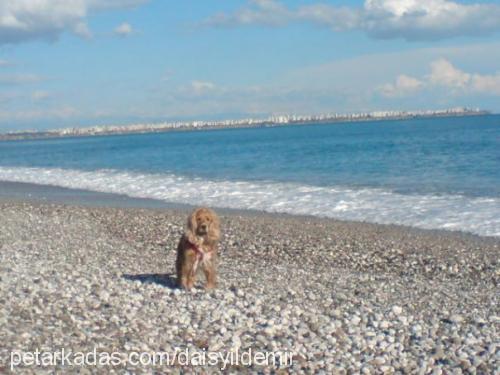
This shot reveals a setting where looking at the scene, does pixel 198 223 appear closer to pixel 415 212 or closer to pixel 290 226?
pixel 290 226

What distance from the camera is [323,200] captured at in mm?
23828

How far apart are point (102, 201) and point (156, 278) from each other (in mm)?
16281

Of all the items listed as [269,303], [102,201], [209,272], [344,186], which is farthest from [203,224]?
[344,186]

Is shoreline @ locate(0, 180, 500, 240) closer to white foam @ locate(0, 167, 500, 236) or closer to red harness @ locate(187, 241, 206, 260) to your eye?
white foam @ locate(0, 167, 500, 236)

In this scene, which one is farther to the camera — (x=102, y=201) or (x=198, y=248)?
(x=102, y=201)

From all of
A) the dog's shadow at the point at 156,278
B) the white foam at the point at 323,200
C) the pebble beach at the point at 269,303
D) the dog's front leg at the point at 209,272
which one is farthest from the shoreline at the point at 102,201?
the dog's front leg at the point at 209,272

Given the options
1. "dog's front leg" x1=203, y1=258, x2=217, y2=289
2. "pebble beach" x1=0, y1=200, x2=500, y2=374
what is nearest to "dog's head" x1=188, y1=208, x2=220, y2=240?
"dog's front leg" x1=203, y1=258, x2=217, y2=289

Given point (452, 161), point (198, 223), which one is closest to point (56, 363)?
point (198, 223)

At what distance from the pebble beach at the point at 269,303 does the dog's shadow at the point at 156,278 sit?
2cm

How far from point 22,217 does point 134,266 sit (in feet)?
26.5

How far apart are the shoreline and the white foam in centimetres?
45

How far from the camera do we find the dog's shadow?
10039 millimetres

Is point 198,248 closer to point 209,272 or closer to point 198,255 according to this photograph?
point 198,255

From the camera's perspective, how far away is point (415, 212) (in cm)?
2014
